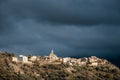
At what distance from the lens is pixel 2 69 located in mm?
196875

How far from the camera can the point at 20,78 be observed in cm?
19638

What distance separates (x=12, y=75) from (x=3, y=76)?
24.8 ft

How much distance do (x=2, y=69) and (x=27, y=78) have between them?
12.8 meters

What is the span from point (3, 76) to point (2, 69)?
25.1 feet

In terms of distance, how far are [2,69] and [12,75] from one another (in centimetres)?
564

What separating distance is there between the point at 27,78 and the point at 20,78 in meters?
3.67

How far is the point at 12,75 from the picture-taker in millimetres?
196625

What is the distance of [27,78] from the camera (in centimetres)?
19812

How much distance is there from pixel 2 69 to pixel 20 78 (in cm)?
974

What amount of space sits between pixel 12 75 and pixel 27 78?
24.4ft

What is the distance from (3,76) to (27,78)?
530 inches
